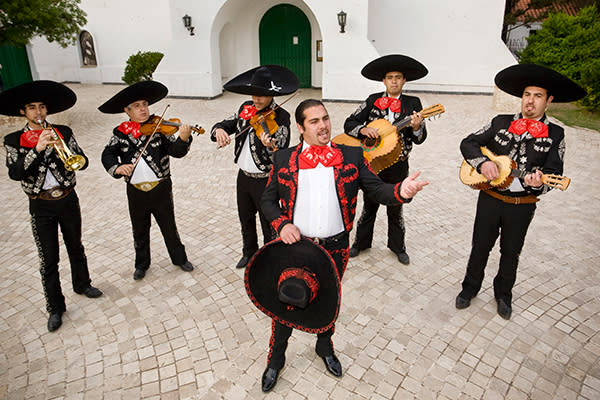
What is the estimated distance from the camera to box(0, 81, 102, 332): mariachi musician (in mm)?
3961

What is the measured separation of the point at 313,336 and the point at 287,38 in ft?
56.5

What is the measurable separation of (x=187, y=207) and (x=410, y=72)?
14.6 feet

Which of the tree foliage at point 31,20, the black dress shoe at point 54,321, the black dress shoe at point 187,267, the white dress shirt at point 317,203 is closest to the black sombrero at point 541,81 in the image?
the white dress shirt at point 317,203

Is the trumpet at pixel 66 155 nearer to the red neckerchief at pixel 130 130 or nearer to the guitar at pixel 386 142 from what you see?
the red neckerchief at pixel 130 130

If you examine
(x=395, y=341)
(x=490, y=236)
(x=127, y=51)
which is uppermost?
(x=127, y=51)

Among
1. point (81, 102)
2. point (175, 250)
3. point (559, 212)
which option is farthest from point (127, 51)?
point (559, 212)

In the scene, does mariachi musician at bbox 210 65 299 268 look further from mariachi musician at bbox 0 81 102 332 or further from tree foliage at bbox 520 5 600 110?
tree foliage at bbox 520 5 600 110

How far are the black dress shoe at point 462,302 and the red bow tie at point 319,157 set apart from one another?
99.0 inches

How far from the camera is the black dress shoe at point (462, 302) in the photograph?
4617 mm

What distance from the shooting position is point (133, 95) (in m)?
4.36

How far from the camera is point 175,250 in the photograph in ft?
17.4

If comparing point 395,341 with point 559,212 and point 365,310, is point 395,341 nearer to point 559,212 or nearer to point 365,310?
point 365,310

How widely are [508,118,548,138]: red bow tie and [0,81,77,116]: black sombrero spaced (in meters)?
4.41

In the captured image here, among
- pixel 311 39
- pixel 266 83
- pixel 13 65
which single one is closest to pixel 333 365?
pixel 266 83
